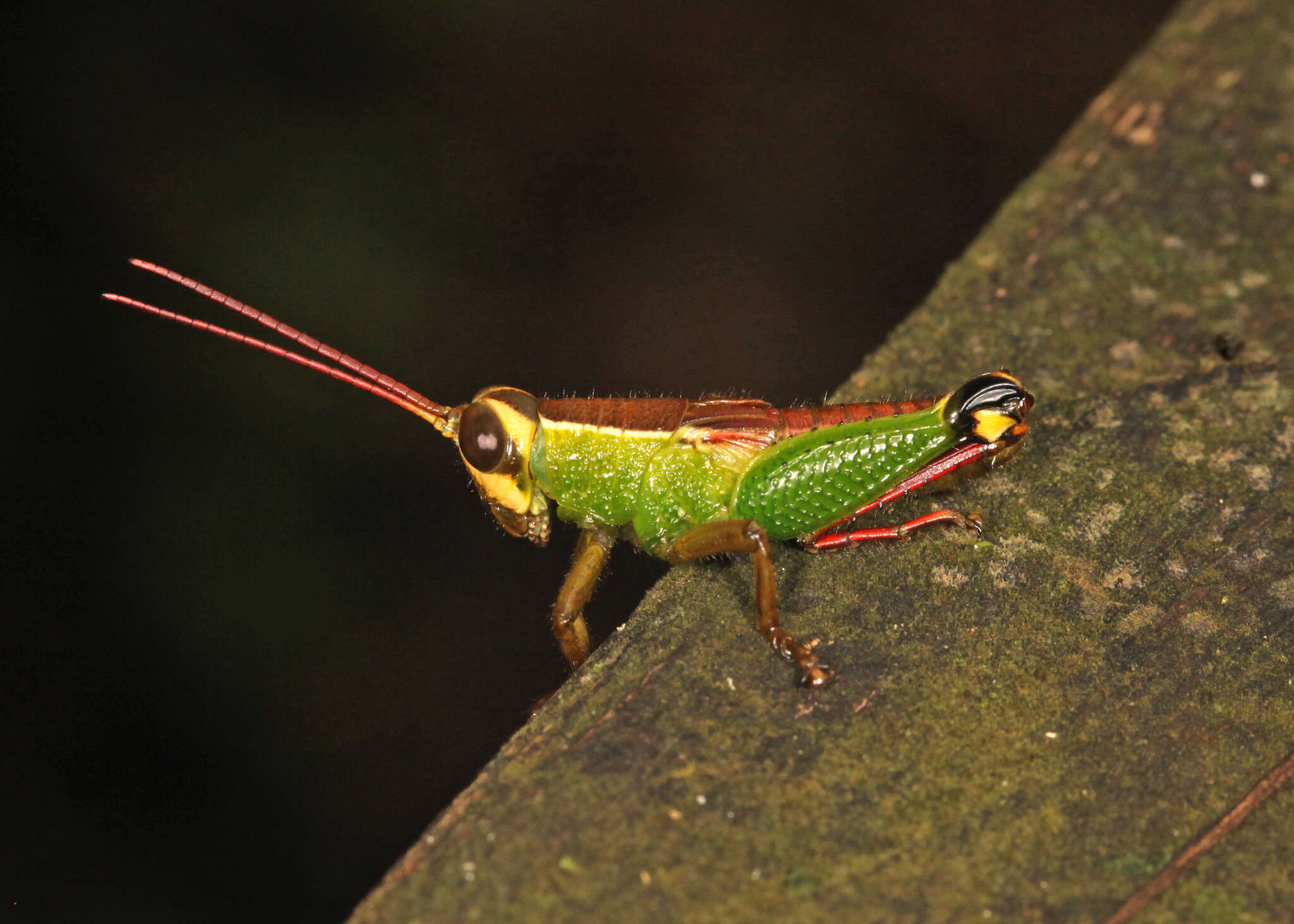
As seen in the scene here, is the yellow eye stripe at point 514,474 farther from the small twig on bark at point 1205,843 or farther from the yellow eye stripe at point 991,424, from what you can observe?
the small twig on bark at point 1205,843

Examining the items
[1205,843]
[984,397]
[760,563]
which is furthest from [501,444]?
[1205,843]

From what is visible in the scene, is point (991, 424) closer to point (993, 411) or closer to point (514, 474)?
point (993, 411)

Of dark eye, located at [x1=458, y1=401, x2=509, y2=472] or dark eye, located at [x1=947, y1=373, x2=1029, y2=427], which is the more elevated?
dark eye, located at [x1=458, y1=401, x2=509, y2=472]

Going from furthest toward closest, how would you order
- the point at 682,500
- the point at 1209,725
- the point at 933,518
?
1. the point at 682,500
2. the point at 933,518
3. the point at 1209,725

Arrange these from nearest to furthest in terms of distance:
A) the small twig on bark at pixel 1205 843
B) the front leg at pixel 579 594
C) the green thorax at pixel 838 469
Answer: the small twig on bark at pixel 1205 843 → the green thorax at pixel 838 469 → the front leg at pixel 579 594

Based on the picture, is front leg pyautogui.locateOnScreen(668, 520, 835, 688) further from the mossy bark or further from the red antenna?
the red antenna

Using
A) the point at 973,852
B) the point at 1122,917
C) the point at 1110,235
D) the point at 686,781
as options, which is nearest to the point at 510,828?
the point at 686,781

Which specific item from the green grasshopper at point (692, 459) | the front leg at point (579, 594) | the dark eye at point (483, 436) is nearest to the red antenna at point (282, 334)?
the green grasshopper at point (692, 459)

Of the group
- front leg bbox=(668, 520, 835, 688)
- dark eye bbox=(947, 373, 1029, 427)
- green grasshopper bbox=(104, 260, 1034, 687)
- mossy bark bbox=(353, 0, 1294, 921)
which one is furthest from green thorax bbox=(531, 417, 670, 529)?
dark eye bbox=(947, 373, 1029, 427)

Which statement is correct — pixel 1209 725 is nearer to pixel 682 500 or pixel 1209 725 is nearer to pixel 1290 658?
pixel 1290 658
